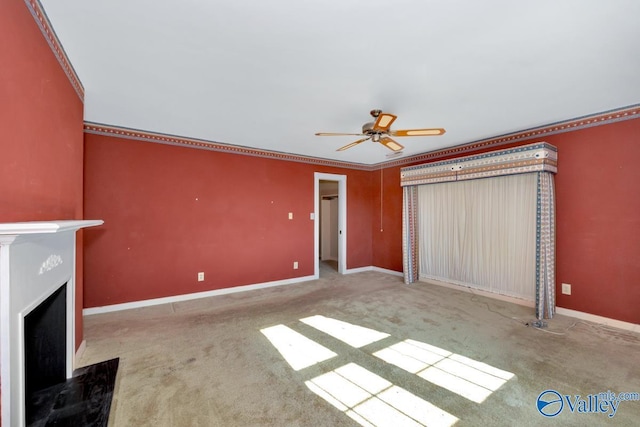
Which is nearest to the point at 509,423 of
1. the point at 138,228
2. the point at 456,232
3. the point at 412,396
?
the point at 412,396

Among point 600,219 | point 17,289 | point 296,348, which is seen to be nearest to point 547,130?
point 600,219

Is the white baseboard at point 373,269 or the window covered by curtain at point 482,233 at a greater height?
the window covered by curtain at point 482,233

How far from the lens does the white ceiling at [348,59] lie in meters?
1.56

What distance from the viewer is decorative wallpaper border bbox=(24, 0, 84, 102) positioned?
4.92ft

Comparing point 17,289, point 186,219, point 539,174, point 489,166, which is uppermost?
point 489,166

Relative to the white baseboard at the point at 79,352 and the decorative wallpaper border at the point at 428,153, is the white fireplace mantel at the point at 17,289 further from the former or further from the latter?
the decorative wallpaper border at the point at 428,153

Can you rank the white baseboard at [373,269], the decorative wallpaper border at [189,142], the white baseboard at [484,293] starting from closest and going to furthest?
the decorative wallpaper border at [189,142] → the white baseboard at [484,293] → the white baseboard at [373,269]

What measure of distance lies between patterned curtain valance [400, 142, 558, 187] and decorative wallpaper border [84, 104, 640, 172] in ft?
1.06

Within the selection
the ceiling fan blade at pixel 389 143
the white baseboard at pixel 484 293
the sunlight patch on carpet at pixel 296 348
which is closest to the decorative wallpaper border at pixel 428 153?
the ceiling fan blade at pixel 389 143

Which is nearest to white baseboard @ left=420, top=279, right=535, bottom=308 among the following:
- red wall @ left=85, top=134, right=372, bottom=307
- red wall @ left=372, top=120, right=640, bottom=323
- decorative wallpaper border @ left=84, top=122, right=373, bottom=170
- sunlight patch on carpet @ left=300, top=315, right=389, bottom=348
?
red wall @ left=372, top=120, right=640, bottom=323

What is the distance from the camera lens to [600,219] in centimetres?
312

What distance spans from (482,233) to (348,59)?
3527 mm

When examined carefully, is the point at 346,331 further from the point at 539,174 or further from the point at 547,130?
the point at 547,130

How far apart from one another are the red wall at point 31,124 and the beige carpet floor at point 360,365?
146cm
